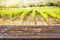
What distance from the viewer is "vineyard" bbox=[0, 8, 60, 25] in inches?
56.6

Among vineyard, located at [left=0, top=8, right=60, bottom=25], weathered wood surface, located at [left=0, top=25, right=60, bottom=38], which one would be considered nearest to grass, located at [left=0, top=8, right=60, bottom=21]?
vineyard, located at [left=0, top=8, right=60, bottom=25]

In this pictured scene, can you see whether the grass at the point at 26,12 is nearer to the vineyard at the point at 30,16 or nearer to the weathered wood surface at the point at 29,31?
the vineyard at the point at 30,16

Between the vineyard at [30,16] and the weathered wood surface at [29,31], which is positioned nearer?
the weathered wood surface at [29,31]

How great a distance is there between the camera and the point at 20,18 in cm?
147

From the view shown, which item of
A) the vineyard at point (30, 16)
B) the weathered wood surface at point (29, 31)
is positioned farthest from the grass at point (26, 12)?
the weathered wood surface at point (29, 31)

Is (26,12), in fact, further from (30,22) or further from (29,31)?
(29,31)

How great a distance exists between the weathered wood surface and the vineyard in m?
0.06

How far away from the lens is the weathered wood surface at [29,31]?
1.29 m

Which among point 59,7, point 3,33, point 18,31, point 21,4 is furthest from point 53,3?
point 3,33

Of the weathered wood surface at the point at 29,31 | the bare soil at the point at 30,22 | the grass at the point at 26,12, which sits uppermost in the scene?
the grass at the point at 26,12

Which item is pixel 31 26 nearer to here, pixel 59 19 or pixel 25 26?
pixel 25 26

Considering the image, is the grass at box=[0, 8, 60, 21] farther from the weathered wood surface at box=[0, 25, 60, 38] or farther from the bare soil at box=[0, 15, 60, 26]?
the weathered wood surface at box=[0, 25, 60, 38]

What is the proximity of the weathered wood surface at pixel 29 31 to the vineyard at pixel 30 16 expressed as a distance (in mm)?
64

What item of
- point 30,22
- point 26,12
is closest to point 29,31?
point 30,22
